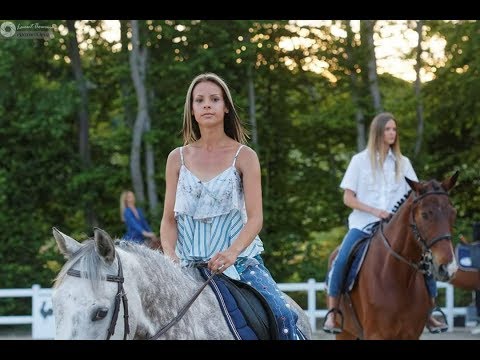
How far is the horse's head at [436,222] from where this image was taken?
28.7 feet

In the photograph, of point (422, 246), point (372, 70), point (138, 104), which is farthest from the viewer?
point (372, 70)

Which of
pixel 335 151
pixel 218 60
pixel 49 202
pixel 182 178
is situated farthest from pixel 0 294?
pixel 182 178

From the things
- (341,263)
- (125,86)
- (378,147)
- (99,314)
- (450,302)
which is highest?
(125,86)

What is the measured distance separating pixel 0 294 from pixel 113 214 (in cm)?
450

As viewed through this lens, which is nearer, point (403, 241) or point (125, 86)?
point (403, 241)

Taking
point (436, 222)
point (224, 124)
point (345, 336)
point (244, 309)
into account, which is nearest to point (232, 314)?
point (244, 309)

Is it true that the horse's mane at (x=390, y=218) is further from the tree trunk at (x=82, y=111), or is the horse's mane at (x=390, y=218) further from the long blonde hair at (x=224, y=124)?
the tree trunk at (x=82, y=111)

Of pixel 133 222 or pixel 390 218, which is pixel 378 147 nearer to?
pixel 390 218

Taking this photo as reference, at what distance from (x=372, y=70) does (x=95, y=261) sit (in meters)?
17.8

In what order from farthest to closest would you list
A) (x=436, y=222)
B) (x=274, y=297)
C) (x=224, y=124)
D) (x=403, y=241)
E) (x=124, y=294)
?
(x=403, y=241), (x=436, y=222), (x=224, y=124), (x=274, y=297), (x=124, y=294)

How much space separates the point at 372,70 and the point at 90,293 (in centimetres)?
1790

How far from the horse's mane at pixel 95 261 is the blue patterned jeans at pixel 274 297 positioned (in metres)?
0.65

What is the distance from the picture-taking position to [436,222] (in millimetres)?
8836

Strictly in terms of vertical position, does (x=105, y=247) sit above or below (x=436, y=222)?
above
